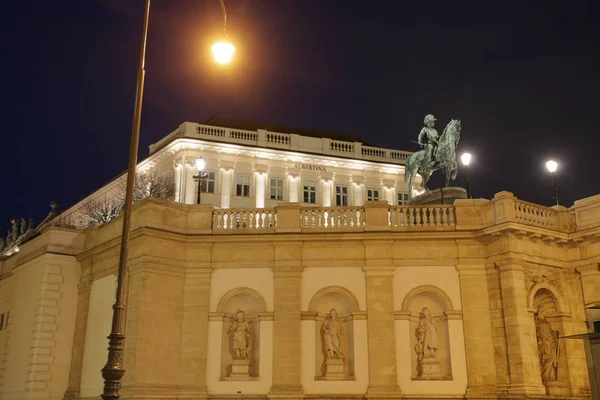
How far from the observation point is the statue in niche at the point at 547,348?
2414cm

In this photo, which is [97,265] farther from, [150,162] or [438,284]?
[150,162]

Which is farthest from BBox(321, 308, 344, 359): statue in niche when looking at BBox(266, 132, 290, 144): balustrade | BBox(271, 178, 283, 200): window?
BBox(266, 132, 290, 144): balustrade

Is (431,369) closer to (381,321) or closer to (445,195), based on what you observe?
(381,321)

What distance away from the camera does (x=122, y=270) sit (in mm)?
14164

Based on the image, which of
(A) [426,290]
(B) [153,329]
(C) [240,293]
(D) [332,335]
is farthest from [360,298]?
(B) [153,329]

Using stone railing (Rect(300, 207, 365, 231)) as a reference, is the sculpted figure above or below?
below

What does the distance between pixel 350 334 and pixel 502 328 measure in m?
5.51

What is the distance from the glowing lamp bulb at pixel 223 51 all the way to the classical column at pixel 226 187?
45.8 metres

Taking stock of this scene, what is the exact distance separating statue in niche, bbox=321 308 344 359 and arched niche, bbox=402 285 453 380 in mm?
2561

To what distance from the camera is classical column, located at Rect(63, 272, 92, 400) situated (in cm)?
2700

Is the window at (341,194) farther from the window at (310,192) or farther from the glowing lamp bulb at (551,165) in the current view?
the glowing lamp bulb at (551,165)

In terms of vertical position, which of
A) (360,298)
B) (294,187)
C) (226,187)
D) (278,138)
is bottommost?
(360,298)

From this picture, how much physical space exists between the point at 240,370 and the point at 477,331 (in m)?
8.82

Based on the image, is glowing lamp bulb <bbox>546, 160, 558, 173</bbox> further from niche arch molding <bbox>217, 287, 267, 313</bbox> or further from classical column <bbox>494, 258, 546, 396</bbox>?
niche arch molding <bbox>217, 287, 267, 313</bbox>
